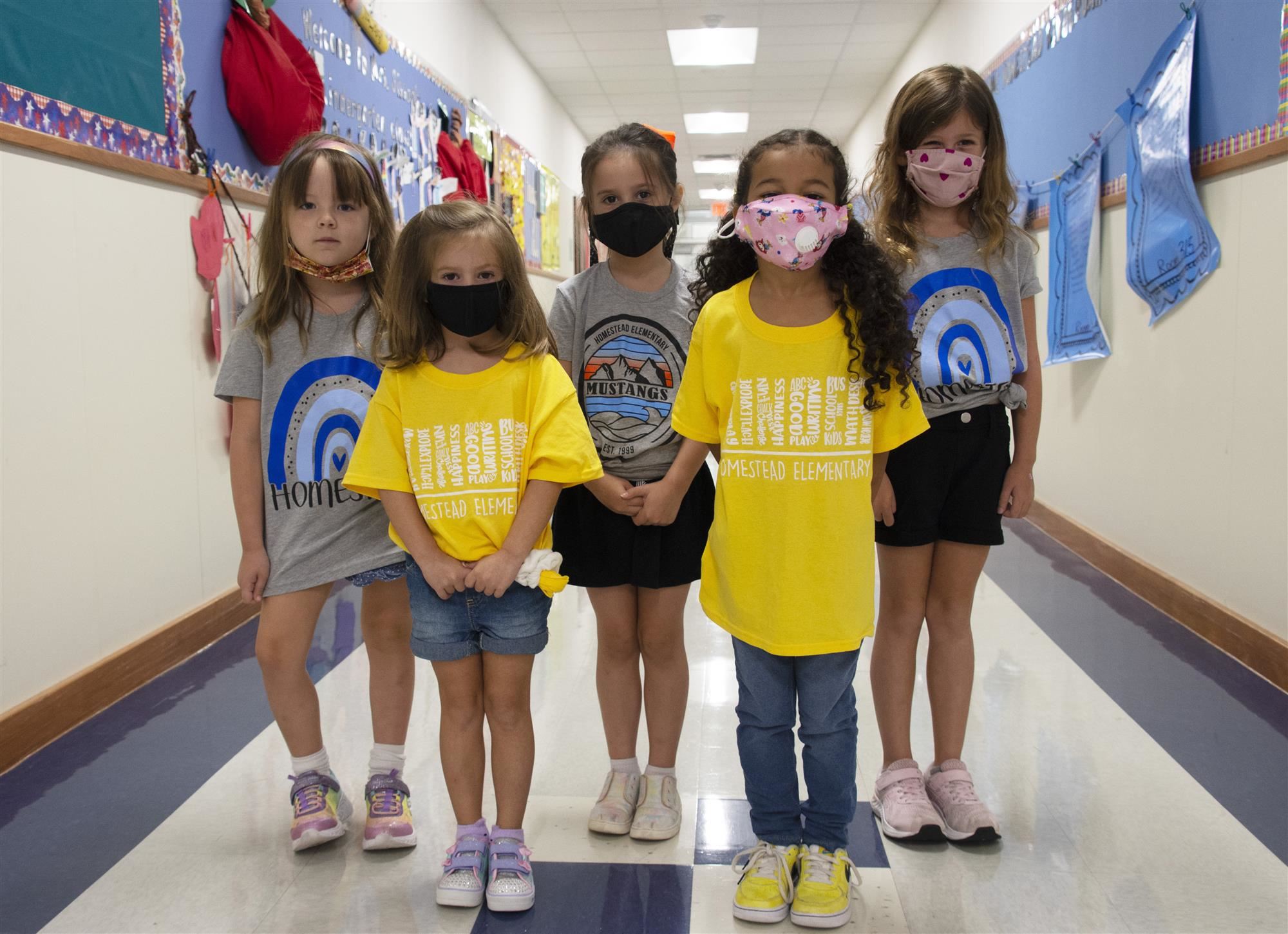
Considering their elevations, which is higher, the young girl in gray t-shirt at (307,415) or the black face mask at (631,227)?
the black face mask at (631,227)

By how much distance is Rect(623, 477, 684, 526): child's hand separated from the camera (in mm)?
1569

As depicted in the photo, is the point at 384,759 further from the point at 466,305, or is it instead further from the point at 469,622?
the point at 466,305

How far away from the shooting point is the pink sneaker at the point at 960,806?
5.55 feet

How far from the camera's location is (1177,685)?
96.9 inches

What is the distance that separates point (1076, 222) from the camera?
3.98 metres

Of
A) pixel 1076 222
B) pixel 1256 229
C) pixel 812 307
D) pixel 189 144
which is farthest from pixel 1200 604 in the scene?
pixel 189 144

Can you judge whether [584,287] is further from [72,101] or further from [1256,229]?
[1256,229]

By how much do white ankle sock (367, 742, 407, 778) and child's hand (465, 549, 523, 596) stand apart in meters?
0.48

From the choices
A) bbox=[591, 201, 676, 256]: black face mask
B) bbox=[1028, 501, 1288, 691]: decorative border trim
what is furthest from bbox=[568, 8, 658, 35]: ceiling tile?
bbox=[591, 201, 676, 256]: black face mask

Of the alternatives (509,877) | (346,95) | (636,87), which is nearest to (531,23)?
(636,87)

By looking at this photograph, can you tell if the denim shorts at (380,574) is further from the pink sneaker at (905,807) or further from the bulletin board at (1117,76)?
the bulletin board at (1117,76)

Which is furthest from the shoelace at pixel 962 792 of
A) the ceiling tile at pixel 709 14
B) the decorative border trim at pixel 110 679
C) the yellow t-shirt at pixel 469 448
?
the ceiling tile at pixel 709 14

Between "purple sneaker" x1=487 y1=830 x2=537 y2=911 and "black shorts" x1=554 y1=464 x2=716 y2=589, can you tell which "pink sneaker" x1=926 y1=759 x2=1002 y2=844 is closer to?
"black shorts" x1=554 y1=464 x2=716 y2=589

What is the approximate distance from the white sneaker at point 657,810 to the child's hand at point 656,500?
19.5 inches
